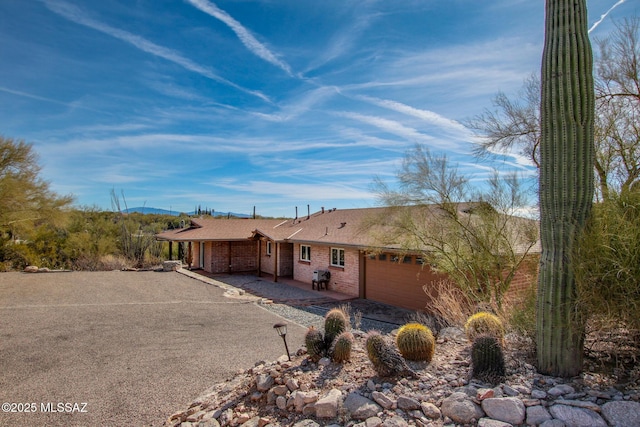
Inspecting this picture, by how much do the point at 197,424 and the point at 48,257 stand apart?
23.2 metres

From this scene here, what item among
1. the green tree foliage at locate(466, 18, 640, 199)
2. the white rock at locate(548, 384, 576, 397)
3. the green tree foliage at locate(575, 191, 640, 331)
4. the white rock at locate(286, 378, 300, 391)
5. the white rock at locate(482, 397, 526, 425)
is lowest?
the white rock at locate(286, 378, 300, 391)

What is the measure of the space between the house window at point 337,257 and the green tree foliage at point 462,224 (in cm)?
591

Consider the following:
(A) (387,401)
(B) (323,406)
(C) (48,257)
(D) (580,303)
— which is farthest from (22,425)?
(C) (48,257)

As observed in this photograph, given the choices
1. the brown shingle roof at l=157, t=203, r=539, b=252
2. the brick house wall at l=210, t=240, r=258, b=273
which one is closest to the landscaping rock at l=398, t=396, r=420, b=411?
the brown shingle roof at l=157, t=203, r=539, b=252

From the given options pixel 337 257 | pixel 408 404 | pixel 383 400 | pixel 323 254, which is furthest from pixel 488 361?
pixel 323 254

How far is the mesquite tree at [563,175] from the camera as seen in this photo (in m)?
3.89

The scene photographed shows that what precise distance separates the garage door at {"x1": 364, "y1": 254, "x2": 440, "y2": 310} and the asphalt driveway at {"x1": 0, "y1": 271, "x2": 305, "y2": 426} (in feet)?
16.0

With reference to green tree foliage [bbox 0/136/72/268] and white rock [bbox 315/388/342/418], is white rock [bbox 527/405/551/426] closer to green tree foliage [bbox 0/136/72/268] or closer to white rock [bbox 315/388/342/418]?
white rock [bbox 315/388/342/418]

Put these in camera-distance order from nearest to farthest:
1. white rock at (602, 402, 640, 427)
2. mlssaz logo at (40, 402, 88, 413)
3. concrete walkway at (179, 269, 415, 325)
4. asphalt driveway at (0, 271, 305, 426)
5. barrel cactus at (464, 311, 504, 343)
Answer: white rock at (602, 402, 640, 427), barrel cactus at (464, 311, 504, 343), mlssaz logo at (40, 402, 88, 413), asphalt driveway at (0, 271, 305, 426), concrete walkway at (179, 269, 415, 325)

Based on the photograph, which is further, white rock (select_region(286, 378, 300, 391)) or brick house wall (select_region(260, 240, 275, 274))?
brick house wall (select_region(260, 240, 275, 274))

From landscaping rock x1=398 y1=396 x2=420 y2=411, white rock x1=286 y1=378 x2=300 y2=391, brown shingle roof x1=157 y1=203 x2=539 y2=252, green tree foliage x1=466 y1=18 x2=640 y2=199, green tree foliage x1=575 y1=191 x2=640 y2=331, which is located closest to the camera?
green tree foliage x1=575 y1=191 x2=640 y2=331

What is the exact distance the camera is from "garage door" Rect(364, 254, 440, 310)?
12.6 m

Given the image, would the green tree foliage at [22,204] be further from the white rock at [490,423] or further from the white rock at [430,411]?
the white rock at [490,423]

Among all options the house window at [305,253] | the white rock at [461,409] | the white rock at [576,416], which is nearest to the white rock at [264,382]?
the white rock at [461,409]
